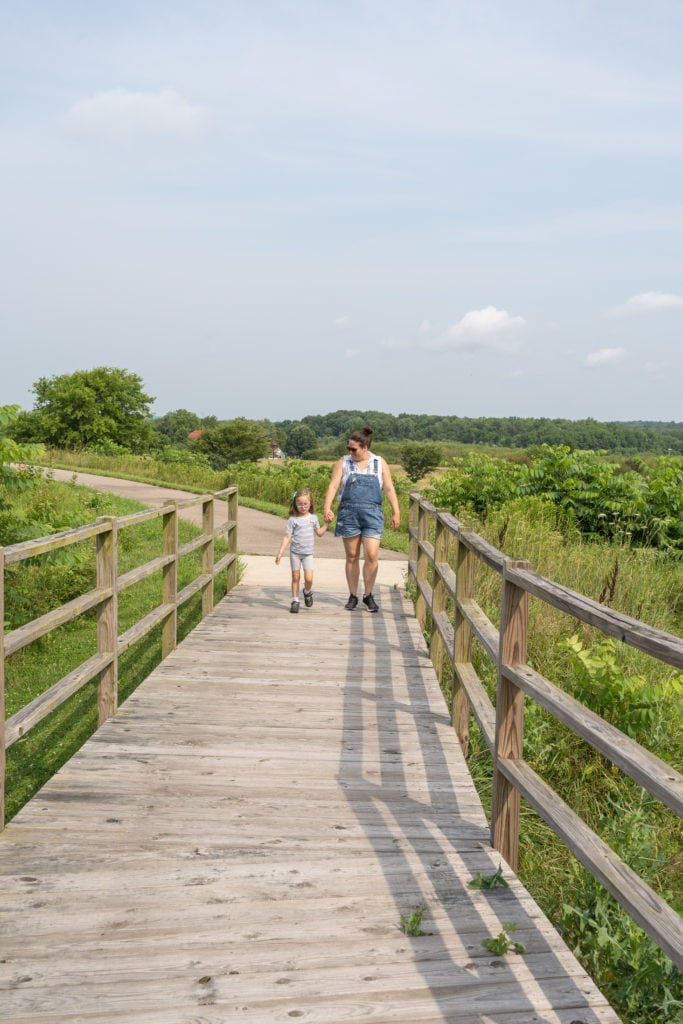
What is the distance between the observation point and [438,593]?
23.5ft

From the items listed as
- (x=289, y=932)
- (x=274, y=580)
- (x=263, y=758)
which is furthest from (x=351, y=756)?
(x=274, y=580)

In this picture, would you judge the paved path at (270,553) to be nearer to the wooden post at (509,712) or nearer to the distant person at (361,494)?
the distant person at (361,494)

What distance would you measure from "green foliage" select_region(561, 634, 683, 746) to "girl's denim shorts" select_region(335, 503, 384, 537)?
303 cm

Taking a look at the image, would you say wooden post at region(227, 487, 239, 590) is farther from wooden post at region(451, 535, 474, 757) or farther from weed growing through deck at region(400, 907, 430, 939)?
weed growing through deck at region(400, 907, 430, 939)

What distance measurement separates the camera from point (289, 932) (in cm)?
317

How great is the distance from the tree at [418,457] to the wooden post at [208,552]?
75612 mm

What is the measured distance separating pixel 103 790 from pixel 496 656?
206 centimetres

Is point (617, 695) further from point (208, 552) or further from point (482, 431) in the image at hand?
point (482, 431)

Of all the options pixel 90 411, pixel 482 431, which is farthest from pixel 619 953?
pixel 482 431

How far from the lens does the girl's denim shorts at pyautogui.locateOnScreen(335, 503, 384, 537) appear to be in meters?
8.69

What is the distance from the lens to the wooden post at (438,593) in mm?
7109

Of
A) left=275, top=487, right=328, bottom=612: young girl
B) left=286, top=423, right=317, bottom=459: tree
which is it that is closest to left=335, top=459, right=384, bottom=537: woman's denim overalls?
left=275, top=487, right=328, bottom=612: young girl

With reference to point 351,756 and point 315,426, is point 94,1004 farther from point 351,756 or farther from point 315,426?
point 315,426

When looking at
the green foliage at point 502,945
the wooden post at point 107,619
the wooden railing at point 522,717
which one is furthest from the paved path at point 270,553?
the green foliage at point 502,945
